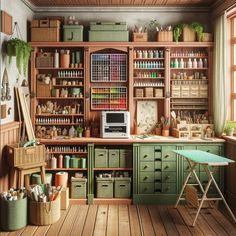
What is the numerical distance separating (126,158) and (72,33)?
241 centimetres

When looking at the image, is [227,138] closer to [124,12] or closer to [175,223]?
[175,223]

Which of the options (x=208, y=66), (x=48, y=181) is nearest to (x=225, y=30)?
(x=208, y=66)

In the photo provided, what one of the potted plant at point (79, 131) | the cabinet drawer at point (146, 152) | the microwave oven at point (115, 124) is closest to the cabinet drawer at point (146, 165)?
the cabinet drawer at point (146, 152)

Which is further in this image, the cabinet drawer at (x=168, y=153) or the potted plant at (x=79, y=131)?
the potted plant at (x=79, y=131)

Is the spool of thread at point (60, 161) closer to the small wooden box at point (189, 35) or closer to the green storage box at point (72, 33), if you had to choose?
the green storage box at point (72, 33)

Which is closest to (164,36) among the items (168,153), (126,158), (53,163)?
(168,153)

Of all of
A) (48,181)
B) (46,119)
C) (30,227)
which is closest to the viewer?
(30,227)

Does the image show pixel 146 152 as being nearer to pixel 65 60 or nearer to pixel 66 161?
pixel 66 161

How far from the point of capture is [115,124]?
602cm

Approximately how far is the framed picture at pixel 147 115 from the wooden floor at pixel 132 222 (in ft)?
5.21

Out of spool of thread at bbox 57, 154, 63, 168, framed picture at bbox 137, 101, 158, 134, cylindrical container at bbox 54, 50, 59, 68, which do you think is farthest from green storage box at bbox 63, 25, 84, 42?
spool of thread at bbox 57, 154, 63, 168

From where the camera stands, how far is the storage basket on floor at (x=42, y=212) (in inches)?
186

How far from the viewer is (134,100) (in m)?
6.57

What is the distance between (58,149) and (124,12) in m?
2.84
